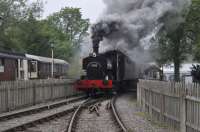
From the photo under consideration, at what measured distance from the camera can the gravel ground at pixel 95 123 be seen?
45.1 ft

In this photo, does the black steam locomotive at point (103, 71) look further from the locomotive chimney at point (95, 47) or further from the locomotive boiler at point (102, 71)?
the locomotive chimney at point (95, 47)

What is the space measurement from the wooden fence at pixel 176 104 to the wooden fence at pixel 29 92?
629cm

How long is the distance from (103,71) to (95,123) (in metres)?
13.4

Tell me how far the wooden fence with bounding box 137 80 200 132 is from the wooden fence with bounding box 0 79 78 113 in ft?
20.6

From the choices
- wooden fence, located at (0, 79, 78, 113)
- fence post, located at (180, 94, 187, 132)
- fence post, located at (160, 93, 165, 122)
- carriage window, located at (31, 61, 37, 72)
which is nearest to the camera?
fence post, located at (180, 94, 187, 132)

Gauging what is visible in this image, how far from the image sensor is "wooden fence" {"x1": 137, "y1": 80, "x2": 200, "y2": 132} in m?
10.8

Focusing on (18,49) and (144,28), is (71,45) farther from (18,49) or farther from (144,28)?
(144,28)

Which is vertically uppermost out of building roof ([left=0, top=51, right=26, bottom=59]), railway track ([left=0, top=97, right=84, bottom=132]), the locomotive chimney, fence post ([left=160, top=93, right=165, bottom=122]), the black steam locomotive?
the locomotive chimney

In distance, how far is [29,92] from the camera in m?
22.8

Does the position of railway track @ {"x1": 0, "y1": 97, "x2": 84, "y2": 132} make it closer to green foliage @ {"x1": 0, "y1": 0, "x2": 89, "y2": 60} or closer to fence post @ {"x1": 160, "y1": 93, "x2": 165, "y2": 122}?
fence post @ {"x1": 160, "y1": 93, "x2": 165, "y2": 122}

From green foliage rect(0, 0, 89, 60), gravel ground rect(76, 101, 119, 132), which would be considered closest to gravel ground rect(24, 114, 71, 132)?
gravel ground rect(76, 101, 119, 132)

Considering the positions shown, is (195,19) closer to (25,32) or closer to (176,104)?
(176,104)

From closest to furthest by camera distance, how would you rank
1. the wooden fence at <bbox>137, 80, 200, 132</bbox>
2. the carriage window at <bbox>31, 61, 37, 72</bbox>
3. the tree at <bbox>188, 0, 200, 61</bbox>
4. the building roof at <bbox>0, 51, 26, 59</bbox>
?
the wooden fence at <bbox>137, 80, 200, 132</bbox> < the building roof at <bbox>0, 51, 26, 59</bbox> < the tree at <bbox>188, 0, 200, 61</bbox> < the carriage window at <bbox>31, 61, 37, 72</bbox>

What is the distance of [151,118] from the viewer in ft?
55.0
